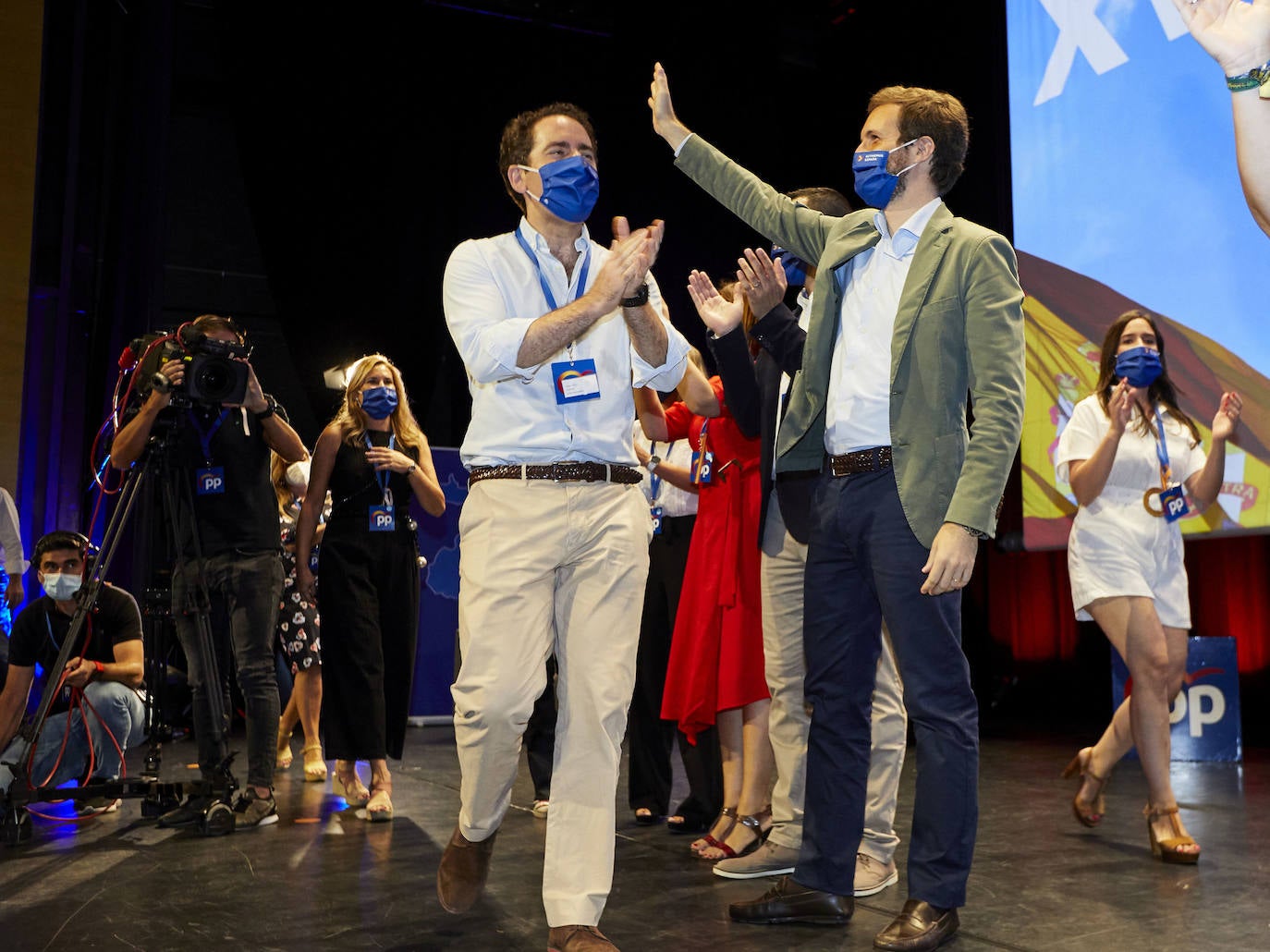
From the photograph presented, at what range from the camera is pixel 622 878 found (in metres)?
2.95

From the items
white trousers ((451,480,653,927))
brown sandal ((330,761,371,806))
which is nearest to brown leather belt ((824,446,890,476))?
white trousers ((451,480,653,927))

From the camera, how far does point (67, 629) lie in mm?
3996

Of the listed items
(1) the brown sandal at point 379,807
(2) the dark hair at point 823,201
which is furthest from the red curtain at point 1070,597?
(1) the brown sandal at point 379,807

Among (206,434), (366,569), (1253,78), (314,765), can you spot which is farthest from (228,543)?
(1253,78)

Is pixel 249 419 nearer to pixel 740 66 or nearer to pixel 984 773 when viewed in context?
pixel 984 773

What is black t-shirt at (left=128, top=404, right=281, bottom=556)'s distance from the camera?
12.6 ft

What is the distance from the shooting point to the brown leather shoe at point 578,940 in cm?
209

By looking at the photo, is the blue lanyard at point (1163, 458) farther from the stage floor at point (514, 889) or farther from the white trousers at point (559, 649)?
the white trousers at point (559, 649)

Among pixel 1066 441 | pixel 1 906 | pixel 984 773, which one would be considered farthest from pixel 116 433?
pixel 984 773

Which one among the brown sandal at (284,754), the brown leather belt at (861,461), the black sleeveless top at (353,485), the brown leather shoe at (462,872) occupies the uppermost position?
the black sleeveless top at (353,485)

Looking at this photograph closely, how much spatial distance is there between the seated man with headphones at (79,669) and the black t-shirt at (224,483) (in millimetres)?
544

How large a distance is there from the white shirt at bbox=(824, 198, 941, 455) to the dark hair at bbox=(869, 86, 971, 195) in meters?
0.07

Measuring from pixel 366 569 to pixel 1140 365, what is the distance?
105 inches

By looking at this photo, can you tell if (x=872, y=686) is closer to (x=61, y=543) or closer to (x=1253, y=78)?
(x=1253, y=78)
